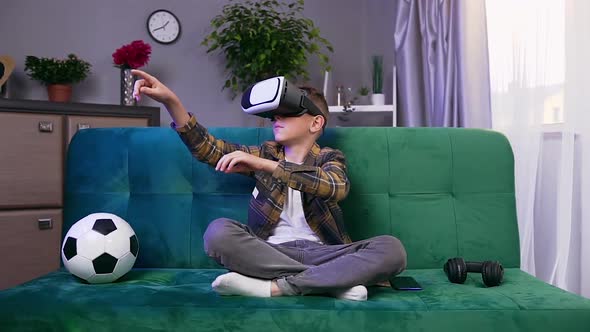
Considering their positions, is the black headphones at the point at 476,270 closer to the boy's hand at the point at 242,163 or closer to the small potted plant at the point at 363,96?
the boy's hand at the point at 242,163

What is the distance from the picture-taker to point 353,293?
1.36 meters

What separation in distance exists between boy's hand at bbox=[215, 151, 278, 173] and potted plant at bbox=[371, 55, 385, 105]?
1.93m

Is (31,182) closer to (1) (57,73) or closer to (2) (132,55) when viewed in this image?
(1) (57,73)

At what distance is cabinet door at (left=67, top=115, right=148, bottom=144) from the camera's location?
2955 mm

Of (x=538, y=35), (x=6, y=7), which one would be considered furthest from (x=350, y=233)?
(x=6, y=7)

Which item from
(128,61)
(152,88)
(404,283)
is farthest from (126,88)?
(404,283)

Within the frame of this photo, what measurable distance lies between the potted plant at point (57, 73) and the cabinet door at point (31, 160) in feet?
1.20

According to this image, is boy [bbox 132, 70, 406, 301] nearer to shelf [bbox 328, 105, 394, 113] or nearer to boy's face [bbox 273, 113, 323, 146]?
boy's face [bbox 273, 113, 323, 146]

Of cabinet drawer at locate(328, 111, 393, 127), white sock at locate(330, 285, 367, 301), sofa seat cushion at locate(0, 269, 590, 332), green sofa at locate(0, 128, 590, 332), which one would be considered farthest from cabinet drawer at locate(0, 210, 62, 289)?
white sock at locate(330, 285, 367, 301)

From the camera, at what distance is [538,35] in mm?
2238

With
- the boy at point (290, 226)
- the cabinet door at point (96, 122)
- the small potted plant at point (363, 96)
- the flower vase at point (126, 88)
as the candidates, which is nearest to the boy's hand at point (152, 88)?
the boy at point (290, 226)

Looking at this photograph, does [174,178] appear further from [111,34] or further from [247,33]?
[111,34]

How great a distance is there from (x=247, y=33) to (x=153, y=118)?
74 centimetres

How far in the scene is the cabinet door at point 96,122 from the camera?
9.70 feet
